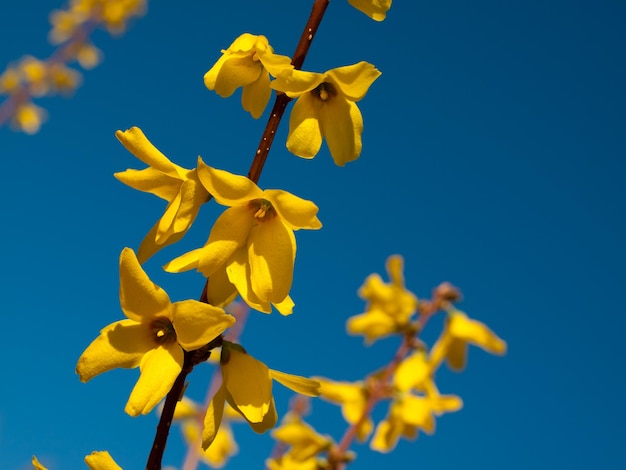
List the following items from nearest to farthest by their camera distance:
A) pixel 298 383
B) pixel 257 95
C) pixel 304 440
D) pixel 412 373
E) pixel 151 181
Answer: pixel 298 383 < pixel 151 181 < pixel 257 95 < pixel 304 440 < pixel 412 373

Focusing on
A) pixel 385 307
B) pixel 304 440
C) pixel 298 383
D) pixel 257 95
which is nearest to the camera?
pixel 298 383

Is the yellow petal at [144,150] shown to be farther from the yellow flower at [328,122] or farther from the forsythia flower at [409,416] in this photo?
the forsythia flower at [409,416]

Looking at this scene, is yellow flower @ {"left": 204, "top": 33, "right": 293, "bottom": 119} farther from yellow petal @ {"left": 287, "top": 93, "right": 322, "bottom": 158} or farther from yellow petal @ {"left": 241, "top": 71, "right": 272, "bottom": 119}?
yellow petal @ {"left": 287, "top": 93, "right": 322, "bottom": 158}

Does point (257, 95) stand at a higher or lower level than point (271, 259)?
higher

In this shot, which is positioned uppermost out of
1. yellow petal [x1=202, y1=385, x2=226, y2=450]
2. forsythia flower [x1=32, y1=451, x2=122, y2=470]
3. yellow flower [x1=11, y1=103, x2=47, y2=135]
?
yellow flower [x1=11, y1=103, x2=47, y2=135]

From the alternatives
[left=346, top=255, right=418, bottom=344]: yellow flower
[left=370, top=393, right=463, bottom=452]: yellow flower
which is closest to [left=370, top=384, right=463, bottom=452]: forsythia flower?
[left=370, top=393, right=463, bottom=452]: yellow flower

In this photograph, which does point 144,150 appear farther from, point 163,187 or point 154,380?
point 154,380

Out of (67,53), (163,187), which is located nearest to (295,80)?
(163,187)

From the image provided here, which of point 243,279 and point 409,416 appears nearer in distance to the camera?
point 243,279
